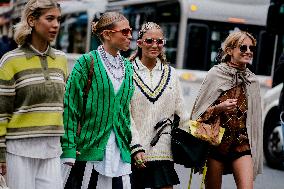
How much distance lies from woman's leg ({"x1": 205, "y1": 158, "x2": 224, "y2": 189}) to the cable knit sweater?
499mm

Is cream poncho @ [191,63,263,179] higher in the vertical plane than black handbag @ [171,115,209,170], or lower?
higher

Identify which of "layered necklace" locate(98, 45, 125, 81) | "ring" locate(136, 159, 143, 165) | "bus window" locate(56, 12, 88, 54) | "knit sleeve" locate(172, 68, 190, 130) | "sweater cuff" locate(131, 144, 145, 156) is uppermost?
"layered necklace" locate(98, 45, 125, 81)

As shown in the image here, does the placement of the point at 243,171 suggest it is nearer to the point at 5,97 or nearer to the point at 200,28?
the point at 5,97

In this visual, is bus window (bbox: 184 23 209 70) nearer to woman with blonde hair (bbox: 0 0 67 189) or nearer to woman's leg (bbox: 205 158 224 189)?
woman's leg (bbox: 205 158 224 189)

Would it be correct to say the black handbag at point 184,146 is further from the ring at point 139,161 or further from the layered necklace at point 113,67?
the layered necklace at point 113,67

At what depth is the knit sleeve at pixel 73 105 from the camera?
5.18 metres

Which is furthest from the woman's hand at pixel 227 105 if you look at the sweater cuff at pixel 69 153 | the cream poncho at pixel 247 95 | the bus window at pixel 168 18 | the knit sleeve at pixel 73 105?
the bus window at pixel 168 18

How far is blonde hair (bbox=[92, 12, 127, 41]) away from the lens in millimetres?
5535

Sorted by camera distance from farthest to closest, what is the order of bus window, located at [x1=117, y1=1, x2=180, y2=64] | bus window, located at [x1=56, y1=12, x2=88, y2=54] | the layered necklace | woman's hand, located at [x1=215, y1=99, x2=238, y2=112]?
bus window, located at [x1=56, y1=12, x2=88, y2=54] < bus window, located at [x1=117, y1=1, x2=180, y2=64] < woman's hand, located at [x1=215, y1=99, x2=238, y2=112] < the layered necklace

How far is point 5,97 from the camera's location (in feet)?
16.1

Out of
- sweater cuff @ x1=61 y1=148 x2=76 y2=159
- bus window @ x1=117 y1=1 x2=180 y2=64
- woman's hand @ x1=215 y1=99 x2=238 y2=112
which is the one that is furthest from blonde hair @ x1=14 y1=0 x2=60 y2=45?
bus window @ x1=117 y1=1 x2=180 y2=64

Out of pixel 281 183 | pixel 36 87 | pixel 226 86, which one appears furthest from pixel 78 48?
pixel 36 87

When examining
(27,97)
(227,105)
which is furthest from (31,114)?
(227,105)

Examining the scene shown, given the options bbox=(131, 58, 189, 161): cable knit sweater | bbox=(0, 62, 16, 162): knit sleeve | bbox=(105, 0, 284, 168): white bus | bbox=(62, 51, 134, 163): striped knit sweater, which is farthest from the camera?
bbox=(105, 0, 284, 168): white bus
